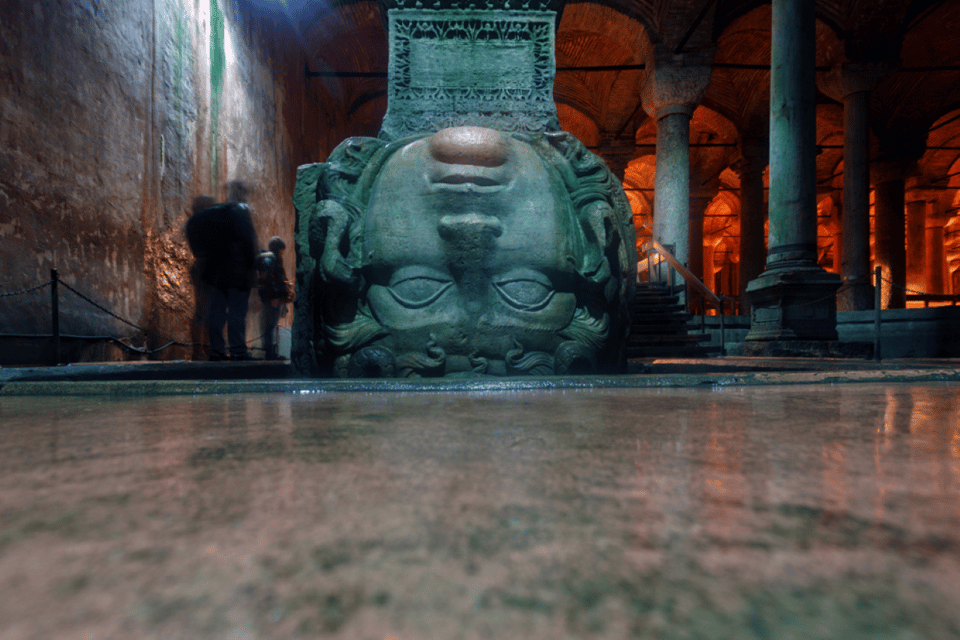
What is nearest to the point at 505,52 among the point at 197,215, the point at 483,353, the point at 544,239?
the point at 544,239

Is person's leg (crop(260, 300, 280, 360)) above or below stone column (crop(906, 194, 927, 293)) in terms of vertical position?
below

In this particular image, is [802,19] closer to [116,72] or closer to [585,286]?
[585,286]

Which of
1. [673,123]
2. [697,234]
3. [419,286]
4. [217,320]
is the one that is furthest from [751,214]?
[419,286]

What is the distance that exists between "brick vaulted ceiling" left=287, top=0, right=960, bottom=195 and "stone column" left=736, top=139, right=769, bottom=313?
606 millimetres

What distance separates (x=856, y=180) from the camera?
367 inches

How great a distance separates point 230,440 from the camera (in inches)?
31.0

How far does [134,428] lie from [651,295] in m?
7.51

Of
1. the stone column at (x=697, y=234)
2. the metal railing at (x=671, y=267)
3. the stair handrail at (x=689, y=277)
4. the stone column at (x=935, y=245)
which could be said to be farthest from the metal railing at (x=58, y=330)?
the stone column at (x=935, y=245)

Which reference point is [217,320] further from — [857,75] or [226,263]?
[857,75]

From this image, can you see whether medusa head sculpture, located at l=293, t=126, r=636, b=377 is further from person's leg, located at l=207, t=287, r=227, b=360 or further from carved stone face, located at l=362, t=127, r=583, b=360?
person's leg, located at l=207, t=287, r=227, b=360

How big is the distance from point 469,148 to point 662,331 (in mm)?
4769

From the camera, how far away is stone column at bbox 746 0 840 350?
20.4 ft

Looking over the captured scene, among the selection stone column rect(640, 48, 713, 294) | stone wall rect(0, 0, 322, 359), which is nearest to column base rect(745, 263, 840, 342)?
stone column rect(640, 48, 713, 294)

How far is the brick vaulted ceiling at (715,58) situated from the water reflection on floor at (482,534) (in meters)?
9.88
